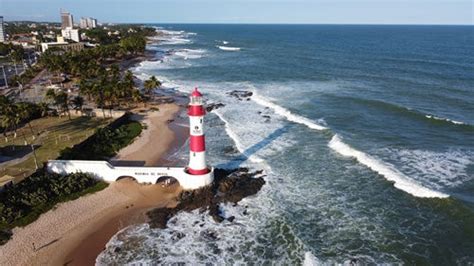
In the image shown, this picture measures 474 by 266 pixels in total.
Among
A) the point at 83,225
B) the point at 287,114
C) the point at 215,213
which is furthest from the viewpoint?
the point at 287,114

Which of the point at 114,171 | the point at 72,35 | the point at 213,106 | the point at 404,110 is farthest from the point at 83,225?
the point at 72,35

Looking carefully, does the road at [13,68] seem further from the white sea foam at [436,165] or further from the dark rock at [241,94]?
the white sea foam at [436,165]

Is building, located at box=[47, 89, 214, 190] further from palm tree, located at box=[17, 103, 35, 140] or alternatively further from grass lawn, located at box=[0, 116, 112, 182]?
palm tree, located at box=[17, 103, 35, 140]

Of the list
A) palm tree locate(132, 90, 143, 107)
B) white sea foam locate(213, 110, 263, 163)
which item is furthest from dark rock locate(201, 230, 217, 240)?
palm tree locate(132, 90, 143, 107)

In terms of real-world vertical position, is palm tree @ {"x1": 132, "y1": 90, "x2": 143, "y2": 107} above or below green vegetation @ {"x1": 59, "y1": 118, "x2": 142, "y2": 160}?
above

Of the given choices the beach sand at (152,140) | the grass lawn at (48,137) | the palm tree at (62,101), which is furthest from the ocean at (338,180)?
the palm tree at (62,101)

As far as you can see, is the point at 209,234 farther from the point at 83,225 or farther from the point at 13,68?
the point at 13,68
